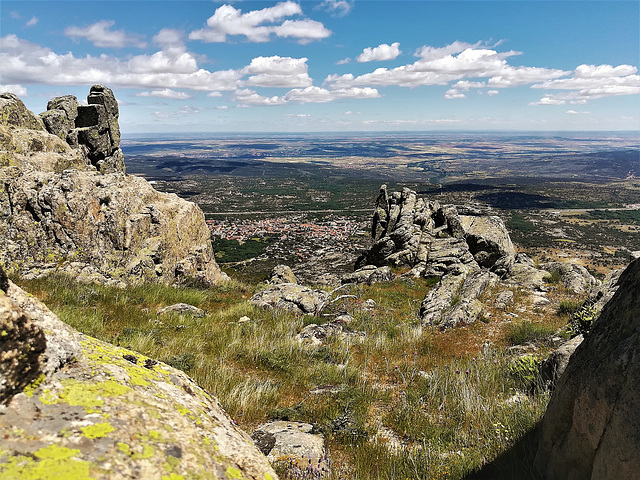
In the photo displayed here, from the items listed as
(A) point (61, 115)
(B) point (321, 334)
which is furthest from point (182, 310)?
(A) point (61, 115)

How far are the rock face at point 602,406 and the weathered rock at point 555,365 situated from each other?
6.90 ft

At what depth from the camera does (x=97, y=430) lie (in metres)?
2.08

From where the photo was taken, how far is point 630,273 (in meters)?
3.24

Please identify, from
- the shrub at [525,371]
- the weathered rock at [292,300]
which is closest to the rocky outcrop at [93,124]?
the weathered rock at [292,300]

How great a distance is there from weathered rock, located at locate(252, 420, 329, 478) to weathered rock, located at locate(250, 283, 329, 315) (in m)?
7.35

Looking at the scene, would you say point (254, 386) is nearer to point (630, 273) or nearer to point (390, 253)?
point (630, 273)

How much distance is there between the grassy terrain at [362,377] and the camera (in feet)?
13.1

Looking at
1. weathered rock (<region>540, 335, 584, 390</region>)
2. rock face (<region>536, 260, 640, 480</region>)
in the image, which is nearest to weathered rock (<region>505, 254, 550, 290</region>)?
weathered rock (<region>540, 335, 584, 390</region>)

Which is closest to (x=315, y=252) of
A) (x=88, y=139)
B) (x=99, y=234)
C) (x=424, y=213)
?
(x=424, y=213)

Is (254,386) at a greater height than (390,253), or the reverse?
(254,386)

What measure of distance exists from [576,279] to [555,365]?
Result: 14273 mm

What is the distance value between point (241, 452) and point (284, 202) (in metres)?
192

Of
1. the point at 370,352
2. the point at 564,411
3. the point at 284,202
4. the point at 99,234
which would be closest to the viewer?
the point at 564,411

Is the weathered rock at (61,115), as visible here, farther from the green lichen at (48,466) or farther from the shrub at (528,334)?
the shrub at (528,334)
